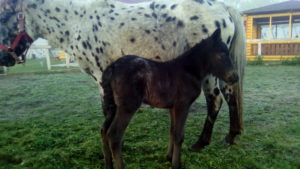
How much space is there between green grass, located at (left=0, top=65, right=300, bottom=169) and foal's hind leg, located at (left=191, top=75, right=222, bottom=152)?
113 mm

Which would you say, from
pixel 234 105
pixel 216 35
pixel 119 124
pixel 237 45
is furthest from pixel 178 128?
pixel 237 45

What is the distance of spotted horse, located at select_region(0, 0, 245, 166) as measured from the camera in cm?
299

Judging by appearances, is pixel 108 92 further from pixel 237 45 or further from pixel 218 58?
pixel 237 45

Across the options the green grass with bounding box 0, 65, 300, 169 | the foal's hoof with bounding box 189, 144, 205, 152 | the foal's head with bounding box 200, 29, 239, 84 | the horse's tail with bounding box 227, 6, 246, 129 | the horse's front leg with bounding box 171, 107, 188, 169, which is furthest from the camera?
the horse's tail with bounding box 227, 6, 246, 129

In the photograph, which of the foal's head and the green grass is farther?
the green grass

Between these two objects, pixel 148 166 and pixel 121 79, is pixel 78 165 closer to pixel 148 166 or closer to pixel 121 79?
pixel 148 166

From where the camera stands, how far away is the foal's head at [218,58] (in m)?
2.67

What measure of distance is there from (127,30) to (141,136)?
1.66 metres

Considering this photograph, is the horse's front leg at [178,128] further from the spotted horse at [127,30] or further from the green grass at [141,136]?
the spotted horse at [127,30]

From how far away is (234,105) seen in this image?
3434 millimetres

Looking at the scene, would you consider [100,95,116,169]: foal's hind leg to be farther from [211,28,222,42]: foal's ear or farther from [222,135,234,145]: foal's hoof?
[222,135,234,145]: foal's hoof

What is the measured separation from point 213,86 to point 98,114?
277 centimetres

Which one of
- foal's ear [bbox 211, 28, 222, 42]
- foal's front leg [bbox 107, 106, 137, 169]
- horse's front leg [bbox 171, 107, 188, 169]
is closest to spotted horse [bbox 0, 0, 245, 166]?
foal's ear [bbox 211, 28, 222, 42]

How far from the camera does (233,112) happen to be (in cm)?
346
